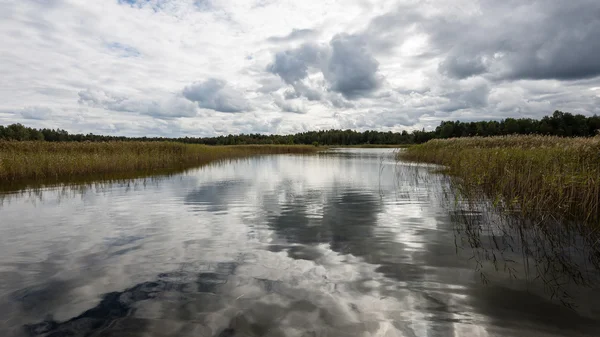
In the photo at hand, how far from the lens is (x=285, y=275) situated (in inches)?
225

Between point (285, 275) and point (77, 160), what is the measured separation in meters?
22.0

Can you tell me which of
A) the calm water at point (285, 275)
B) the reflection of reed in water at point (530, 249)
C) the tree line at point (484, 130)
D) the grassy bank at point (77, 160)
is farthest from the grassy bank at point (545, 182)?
the tree line at point (484, 130)

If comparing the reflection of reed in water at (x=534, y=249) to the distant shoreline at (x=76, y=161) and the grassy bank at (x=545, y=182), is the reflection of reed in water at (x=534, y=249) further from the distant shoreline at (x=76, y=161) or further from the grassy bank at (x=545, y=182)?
the distant shoreline at (x=76, y=161)

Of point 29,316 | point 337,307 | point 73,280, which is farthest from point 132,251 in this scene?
point 337,307

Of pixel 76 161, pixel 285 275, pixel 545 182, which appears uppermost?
pixel 76 161

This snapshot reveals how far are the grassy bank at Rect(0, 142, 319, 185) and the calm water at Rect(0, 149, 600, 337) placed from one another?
11168 millimetres

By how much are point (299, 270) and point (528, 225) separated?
670 cm

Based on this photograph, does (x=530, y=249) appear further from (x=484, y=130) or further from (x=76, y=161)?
(x=484, y=130)

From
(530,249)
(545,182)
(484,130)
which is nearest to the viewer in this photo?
(530,249)

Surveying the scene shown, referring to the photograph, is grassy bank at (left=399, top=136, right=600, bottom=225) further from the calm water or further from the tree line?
the tree line

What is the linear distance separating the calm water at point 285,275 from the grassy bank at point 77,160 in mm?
11168

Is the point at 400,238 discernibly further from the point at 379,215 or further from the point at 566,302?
the point at 566,302

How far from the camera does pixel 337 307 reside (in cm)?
457

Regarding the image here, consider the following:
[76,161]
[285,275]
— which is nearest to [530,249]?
[285,275]
